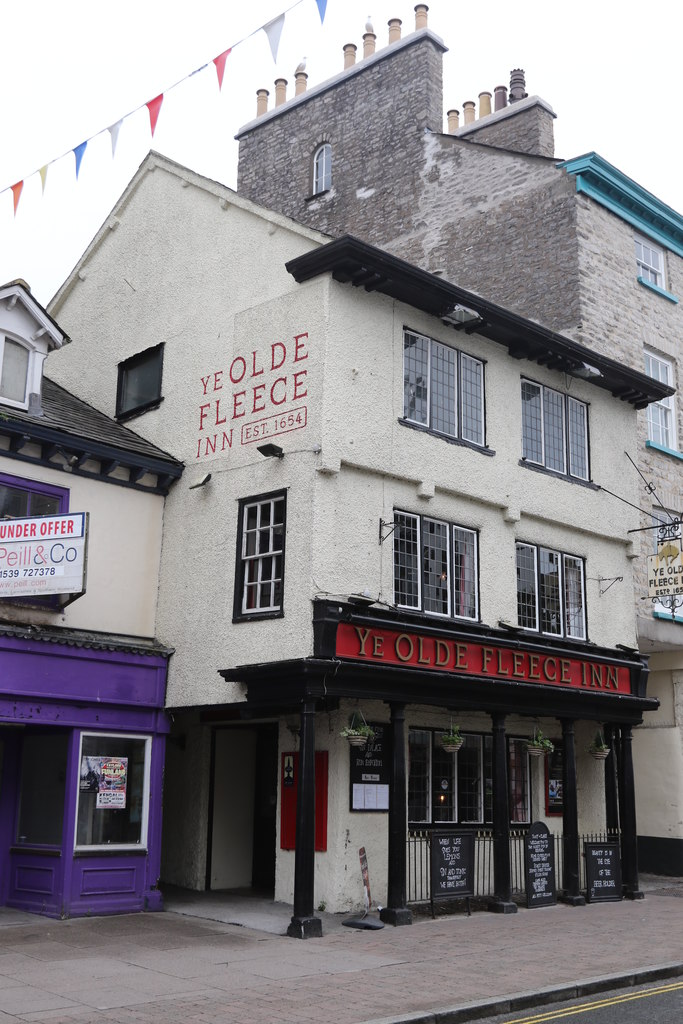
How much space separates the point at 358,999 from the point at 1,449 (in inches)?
351

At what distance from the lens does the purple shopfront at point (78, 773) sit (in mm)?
13797

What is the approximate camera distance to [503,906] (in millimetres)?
14930

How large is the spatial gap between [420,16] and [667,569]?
15.4 m

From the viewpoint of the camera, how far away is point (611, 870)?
1677cm

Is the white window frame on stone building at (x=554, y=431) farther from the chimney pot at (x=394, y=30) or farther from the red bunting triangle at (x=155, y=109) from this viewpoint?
A: the chimney pot at (x=394, y=30)

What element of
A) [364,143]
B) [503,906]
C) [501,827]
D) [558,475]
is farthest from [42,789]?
[364,143]

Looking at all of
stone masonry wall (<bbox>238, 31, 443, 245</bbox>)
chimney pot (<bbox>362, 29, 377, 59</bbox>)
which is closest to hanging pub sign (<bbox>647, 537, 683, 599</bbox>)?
stone masonry wall (<bbox>238, 31, 443, 245</bbox>)

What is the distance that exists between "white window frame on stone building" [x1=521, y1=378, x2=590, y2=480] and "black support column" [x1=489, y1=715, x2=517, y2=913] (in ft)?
15.4

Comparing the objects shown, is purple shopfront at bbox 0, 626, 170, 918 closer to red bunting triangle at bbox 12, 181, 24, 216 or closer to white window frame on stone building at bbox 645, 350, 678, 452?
red bunting triangle at bbox 12, 181, 24, 216

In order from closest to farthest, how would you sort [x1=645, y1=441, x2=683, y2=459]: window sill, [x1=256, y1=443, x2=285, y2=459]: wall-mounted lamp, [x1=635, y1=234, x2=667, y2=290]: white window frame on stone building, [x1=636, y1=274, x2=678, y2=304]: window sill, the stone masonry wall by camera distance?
[x1=256, y1=443, x2=285, y2=459]: wall-mounted lamp → [x1=645, y1=441, x2=683, y2=459]: window sill → [x1=636, y1=274, x2=678, y2=304]: window sill → [x1=635, y1=234, x2=667, y2=290]: white window frame on stone building → the stone masonry wall

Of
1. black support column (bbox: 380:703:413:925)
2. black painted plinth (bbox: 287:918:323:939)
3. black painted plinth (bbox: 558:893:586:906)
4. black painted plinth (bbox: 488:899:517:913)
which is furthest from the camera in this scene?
black painted plinth (bbox: 558:893:586:906)

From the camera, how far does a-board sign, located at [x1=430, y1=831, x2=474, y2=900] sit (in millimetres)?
14023

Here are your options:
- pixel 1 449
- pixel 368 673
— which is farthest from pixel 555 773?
pixel 1 449

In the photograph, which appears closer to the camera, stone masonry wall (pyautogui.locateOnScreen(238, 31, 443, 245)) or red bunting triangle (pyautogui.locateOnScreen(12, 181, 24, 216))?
red bunting triangle (pyautogui.locateOnScreen(12, 181, 24, 216))
